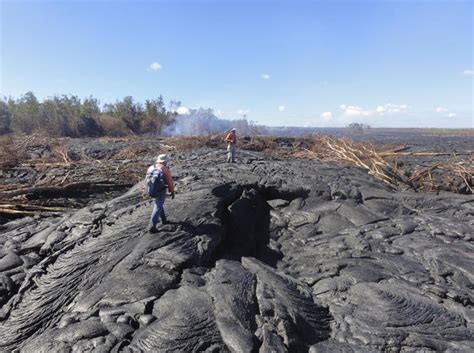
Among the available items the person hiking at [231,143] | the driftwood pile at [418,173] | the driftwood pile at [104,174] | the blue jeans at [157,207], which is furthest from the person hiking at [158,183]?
the driftwood pile at [418,173]

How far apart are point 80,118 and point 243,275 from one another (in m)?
33.0

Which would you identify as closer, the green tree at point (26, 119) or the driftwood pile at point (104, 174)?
the driftwood pile at point (104, 174)

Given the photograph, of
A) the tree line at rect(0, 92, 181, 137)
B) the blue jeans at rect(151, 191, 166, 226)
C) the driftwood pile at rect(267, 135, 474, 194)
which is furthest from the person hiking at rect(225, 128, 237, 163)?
the tree line at rect(0, 92, 181, 137)

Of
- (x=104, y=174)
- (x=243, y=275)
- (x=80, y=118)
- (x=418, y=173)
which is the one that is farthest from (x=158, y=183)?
(x=80, y=118)

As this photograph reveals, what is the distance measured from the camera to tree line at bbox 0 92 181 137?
105 ft

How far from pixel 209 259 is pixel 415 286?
115 inches

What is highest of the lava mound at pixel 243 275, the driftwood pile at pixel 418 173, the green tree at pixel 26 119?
the green tree at pixel 26 119

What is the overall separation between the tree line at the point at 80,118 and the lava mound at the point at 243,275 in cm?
2406

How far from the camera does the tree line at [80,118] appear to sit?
3198 centimetres

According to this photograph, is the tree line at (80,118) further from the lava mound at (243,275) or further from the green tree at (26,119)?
the lava mound at (243,275)

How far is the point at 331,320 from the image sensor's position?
4387 mm

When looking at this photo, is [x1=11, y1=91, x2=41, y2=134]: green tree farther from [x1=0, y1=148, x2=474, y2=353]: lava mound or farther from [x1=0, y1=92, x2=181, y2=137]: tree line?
[x1=0, y1=148, x2=474, y2=353]: lava mound

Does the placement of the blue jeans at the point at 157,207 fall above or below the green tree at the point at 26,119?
below

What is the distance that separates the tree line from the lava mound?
24059mm
